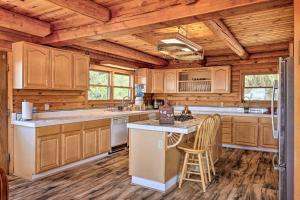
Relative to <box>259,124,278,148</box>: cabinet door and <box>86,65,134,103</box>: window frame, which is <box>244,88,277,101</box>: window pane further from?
<box>86,65,134,103</box>: window frame

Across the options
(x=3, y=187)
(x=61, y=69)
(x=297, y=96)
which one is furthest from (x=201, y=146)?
(x=61, y=69)

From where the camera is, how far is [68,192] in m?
3.14

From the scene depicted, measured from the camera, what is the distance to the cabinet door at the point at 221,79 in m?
6.03

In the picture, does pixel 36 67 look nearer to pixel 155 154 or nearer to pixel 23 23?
pixel 23 23

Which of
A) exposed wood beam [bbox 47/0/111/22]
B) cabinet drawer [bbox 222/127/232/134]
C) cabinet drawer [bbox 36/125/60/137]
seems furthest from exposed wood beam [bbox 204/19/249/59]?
cabinet drawer [bbox 36/125/60/137]

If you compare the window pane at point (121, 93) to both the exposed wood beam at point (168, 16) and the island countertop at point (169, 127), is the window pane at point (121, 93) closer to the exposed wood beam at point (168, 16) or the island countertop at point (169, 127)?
the exposed wood beam at point (168, 16)

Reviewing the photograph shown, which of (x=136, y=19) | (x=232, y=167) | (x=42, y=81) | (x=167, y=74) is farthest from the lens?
(x=167, y=74)

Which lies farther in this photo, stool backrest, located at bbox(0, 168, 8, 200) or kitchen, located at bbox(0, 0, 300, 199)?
kitchen, located at bbox(0, 0, 300, 199)

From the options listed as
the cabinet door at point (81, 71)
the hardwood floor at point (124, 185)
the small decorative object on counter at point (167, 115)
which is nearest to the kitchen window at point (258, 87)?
the hardwood floor at point (124, 185)

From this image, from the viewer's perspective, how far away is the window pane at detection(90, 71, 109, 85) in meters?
5.62

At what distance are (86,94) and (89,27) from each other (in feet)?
6.72

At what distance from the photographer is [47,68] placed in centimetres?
389

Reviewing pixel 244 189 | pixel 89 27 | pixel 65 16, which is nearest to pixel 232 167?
pixel 244 189

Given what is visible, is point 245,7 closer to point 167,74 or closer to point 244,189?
point 244,189
